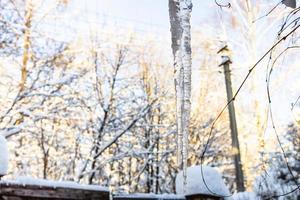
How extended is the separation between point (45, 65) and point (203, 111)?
5.27 m

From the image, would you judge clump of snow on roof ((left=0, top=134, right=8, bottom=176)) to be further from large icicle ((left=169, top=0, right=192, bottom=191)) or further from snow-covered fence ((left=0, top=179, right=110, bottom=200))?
large icicle ((left=169, top=0, right=192, bottom=191))

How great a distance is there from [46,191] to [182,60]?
266cm

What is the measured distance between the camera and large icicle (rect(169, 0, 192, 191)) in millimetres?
1218

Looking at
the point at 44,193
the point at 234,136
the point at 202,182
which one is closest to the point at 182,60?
the point at 202,182

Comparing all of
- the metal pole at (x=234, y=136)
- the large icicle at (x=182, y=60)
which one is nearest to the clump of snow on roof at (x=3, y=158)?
the large icicle at (x=182, y=60)

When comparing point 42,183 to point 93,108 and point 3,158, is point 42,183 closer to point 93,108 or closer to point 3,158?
point 3,158

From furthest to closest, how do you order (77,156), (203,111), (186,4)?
(203,111) → (77,156) → (186,4)

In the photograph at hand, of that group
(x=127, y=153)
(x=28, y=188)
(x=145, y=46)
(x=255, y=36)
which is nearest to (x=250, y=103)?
(x=255, y=36)

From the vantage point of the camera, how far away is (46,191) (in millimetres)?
3605

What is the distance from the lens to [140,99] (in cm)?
873

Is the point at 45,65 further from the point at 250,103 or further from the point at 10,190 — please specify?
the point at 250,103

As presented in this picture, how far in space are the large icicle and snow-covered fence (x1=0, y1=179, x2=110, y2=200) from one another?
2292 millimetres

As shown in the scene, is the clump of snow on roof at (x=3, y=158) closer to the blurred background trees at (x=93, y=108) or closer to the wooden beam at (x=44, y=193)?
the wooden beam at (x=44, y=193)

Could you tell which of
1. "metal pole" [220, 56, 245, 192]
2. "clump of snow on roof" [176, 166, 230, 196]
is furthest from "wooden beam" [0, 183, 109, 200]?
"metal pole" [220, 56, 245, 192]
